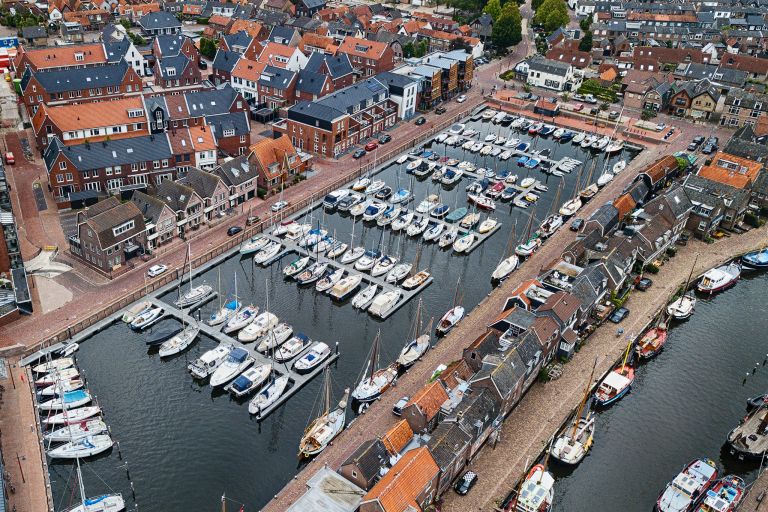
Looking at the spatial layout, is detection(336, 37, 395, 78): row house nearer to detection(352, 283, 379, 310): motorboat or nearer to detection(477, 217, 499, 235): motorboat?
detection(477, 217, 499, 235): motorboat

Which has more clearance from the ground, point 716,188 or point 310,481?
point 716,188

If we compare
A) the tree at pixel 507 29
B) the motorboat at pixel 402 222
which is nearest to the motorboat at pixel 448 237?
the motorboat at pixel 402 222

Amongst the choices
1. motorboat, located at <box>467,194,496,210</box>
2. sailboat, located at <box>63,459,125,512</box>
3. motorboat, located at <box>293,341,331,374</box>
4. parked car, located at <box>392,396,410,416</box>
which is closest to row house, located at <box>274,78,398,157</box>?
motorboat, located at <box>467,194,496,210</box>

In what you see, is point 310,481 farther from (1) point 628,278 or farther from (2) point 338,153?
(2) point 338,153

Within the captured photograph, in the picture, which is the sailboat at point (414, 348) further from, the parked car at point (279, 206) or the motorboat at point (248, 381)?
the parked car at point (279, 206)

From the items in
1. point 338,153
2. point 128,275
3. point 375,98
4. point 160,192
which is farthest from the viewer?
point 375,98

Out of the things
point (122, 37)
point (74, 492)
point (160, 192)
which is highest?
point (122, 37)

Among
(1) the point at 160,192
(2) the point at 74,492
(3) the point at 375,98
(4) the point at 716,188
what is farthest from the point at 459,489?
(3) the point at 375,98

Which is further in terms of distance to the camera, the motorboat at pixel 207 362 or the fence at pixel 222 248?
the fence at pixel 222 248
